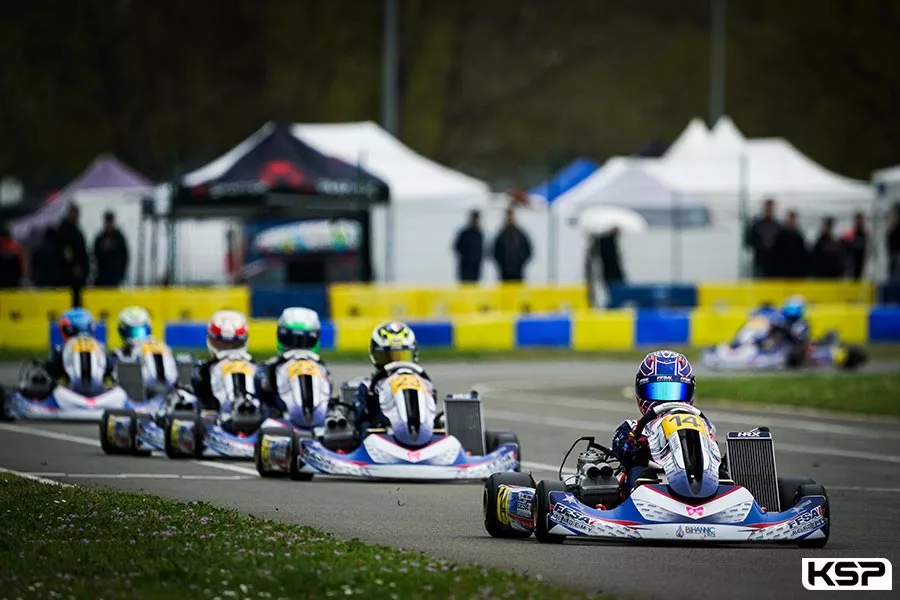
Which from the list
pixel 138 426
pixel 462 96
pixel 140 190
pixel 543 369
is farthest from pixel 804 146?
pixel 138 426

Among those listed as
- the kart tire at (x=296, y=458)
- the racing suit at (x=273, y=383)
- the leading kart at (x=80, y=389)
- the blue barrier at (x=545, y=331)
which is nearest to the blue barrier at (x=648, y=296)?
the blue barrier at (x=545, y=331)

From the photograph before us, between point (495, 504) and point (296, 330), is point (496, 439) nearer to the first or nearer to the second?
point (296, 330)

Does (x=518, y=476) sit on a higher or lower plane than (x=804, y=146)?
lower

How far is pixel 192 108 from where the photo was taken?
58906 mm

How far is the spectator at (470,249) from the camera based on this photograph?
2967cm

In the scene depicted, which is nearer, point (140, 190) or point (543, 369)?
point (543, 369)

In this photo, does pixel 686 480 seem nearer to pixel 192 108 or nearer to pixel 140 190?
pixel 140 190

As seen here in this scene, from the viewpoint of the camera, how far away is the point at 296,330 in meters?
14.4

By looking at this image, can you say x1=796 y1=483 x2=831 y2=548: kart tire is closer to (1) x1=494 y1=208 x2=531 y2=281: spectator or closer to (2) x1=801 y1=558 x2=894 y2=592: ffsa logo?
(2) x1=801 y1=558 x2=894 y2=592: ffsa logo

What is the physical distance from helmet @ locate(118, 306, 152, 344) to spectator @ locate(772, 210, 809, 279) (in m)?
15.0

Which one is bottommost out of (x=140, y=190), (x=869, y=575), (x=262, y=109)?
(x=869, y=575)

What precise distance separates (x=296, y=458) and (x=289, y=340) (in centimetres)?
174

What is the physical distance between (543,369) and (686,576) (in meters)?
15.7

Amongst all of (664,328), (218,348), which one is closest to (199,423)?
(218,348)
